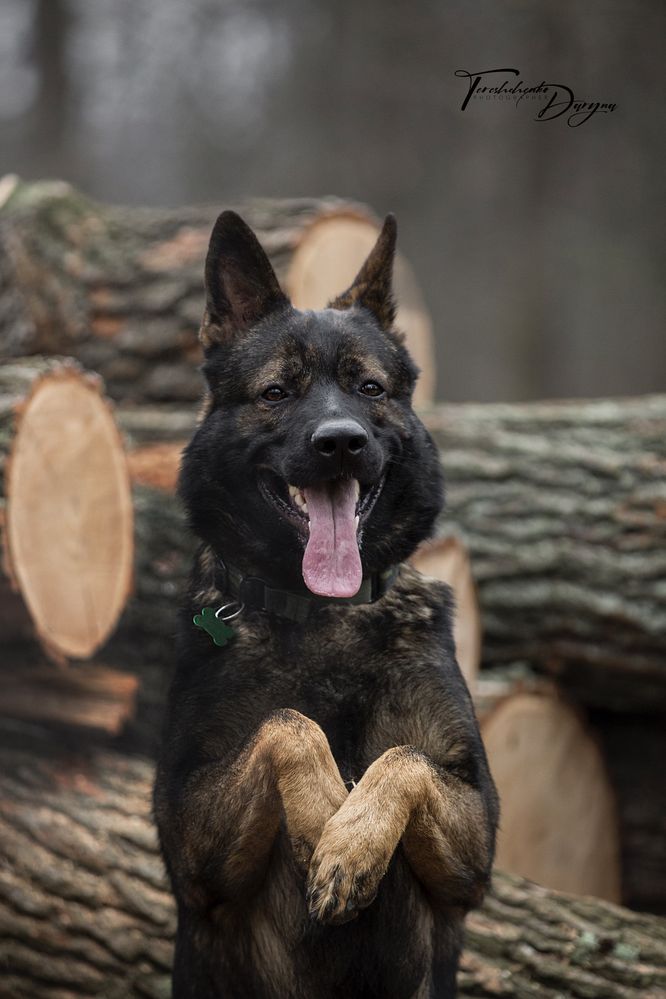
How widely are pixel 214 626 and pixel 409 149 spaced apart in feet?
38.6

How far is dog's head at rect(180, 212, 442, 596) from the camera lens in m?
2.75

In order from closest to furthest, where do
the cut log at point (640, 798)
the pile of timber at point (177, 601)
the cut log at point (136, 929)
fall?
1. the cut log at point (136, 929)
2. the pile of timber at point (177, 601)
3. the cut log at point (640, 798)

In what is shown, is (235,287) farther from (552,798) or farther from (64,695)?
(552,798)

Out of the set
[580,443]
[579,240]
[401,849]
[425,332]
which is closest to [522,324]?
[579,240]

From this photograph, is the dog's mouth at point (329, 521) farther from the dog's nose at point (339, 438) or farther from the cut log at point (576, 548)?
the cut log at point (576, 548)

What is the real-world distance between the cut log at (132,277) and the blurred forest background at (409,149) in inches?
310

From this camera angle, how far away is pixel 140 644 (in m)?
4.71

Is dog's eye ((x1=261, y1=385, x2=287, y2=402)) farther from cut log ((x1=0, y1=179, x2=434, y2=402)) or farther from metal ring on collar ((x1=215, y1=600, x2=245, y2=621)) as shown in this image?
cut log ((x1=0, y1=179, x2=434, y2=402))

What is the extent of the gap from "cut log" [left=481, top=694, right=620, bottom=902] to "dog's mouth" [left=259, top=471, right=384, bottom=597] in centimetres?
189

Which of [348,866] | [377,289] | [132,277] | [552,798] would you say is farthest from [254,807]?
[132,277]

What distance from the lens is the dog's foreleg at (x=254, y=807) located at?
7.84 ft

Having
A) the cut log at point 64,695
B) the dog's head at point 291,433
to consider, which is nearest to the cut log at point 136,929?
the cut log at point 64,695

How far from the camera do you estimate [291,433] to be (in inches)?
109
